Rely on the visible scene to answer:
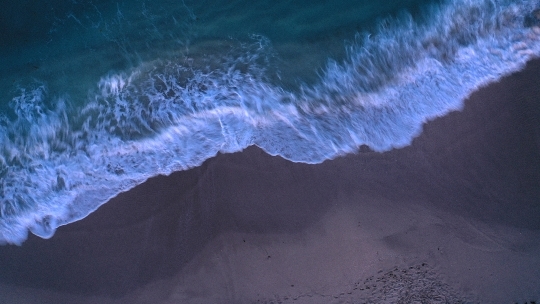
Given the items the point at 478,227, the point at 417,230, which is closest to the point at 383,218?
the point at 417,230

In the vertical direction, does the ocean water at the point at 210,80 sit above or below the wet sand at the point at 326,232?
above

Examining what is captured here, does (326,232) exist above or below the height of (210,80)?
below

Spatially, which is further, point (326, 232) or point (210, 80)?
point (210, 80)

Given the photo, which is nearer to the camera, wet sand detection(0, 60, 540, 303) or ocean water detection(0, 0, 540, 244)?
wet sand detection(0, 60, 540, 303)

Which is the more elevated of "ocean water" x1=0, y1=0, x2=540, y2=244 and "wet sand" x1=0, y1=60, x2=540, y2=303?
"ocean water" x1=0, y1=0, x2=540, y2=244

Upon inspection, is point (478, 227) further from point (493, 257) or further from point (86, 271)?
point (86, 271)
